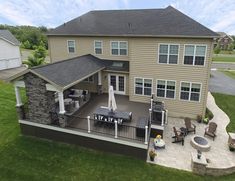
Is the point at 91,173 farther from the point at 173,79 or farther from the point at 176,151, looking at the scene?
the point at 173,79

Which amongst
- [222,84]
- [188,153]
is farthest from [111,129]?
[222,84]

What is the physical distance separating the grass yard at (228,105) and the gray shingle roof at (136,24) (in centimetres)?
696

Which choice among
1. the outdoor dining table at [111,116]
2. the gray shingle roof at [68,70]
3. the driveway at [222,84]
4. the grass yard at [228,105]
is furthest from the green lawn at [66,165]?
the driveway at [222,84]

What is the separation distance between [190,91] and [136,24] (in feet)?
24.1

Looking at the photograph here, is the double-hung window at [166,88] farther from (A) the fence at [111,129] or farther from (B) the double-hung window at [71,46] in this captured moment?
(B) the double-hung window at [71,46]

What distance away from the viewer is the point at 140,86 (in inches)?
593

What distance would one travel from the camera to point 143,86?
14.9 meters

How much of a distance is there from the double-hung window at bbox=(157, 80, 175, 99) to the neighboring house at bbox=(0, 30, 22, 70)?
→ 2775 cm

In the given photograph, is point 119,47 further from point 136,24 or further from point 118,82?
point 118,82

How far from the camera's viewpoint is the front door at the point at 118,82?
16666 mm

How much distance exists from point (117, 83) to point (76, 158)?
27.8ft

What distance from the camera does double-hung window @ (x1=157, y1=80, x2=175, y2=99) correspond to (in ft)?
46.2

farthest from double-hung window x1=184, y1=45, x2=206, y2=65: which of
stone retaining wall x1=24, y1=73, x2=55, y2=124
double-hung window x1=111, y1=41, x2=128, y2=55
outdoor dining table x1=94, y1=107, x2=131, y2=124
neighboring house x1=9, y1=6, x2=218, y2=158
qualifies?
stone retaining wall x1=24, y1=73, x2=55, y2=124

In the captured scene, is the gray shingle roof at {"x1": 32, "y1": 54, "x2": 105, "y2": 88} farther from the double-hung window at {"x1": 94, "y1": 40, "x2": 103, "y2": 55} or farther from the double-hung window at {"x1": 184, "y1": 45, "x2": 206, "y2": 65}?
the double-hung window at {"x1": 184, "y1": 45, "x2": 206, "y2": 65}
